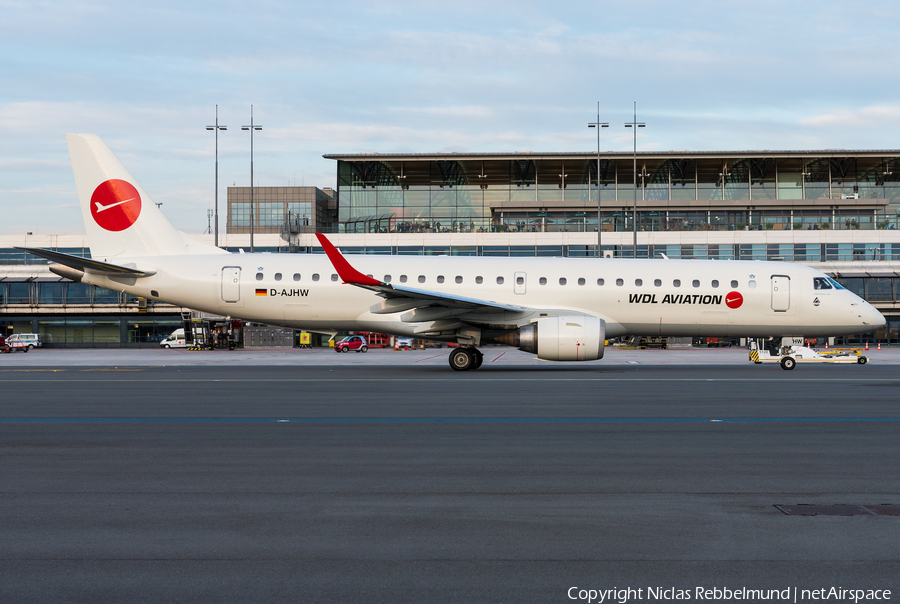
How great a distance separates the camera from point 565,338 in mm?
22375

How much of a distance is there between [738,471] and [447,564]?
160 inches

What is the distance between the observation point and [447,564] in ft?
15.6

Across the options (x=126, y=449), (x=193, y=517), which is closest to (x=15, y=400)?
(x=126, y=449)

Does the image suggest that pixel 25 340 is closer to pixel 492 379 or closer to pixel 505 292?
pixel 505 292

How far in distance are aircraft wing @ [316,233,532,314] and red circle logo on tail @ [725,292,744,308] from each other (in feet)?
21.3

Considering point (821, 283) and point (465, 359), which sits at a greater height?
point (821, 283)

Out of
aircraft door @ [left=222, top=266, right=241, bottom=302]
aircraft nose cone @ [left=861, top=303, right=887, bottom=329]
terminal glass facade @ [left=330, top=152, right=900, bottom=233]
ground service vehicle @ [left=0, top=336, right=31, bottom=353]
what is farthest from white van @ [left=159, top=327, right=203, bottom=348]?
aircraft nose cone @ [left=861, top=303, right=887, bottom=329]

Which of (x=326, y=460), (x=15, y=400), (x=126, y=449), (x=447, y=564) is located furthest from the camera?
(x=15, y=400)

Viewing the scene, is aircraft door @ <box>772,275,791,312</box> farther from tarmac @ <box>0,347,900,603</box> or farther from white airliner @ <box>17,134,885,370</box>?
tarmac @ <box>0,347,900,603</box>

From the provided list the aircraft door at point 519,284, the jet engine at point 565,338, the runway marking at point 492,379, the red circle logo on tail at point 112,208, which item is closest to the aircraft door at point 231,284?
the red circle logo on tail at point 112,208

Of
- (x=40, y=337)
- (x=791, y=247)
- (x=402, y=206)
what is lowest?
(x=40, y=337)

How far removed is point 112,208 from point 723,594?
25810 mm

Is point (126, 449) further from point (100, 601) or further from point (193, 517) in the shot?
point (100, 601)

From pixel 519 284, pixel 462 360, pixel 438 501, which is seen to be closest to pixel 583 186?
pixel 519 284
